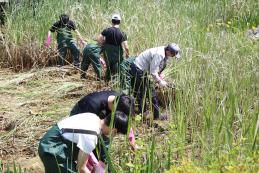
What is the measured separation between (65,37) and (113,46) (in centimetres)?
126

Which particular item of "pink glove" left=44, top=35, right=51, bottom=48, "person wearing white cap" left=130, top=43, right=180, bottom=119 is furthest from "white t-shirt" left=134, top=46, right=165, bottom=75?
"pink glove" left=44, top=35, right=51, bottom=48

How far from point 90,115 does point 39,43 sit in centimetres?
467

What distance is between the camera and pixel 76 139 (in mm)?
3342

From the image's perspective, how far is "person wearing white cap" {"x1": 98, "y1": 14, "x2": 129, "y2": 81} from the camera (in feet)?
21.2

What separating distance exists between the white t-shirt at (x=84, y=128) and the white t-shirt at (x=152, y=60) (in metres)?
1.95

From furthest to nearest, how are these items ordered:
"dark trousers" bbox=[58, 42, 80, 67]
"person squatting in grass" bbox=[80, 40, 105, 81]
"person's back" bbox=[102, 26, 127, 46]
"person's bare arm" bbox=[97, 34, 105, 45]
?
1. "dark trousers" bbox=[58, 42, 80, 67]
2. "person squatting in grass" bbox=[80, 40, 105, 81]
3. "person's bare arm" bbox=[97, 34, 105, 45]
4. "person's back" bbox=[102, 26, 127, 46]

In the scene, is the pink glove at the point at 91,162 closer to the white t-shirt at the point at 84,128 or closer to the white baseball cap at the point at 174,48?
the white t-shirt at the point at 84,128

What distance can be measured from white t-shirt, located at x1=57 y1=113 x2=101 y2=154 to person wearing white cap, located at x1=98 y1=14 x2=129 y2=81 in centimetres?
301

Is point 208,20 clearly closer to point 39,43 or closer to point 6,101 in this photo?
point 39,43

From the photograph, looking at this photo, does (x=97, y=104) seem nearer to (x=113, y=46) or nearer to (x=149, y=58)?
(x=149, y=58)

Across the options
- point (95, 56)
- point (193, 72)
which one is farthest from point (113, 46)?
point (193, 72)

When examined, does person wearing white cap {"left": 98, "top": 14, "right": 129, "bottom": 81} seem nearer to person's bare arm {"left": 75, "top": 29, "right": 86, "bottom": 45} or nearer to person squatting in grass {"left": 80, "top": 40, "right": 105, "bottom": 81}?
person squatting in grass {"left": 80, "top": 40, "right": 105, "bottom": 81}

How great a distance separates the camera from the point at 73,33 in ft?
25.5

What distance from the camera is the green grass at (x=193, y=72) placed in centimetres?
282
